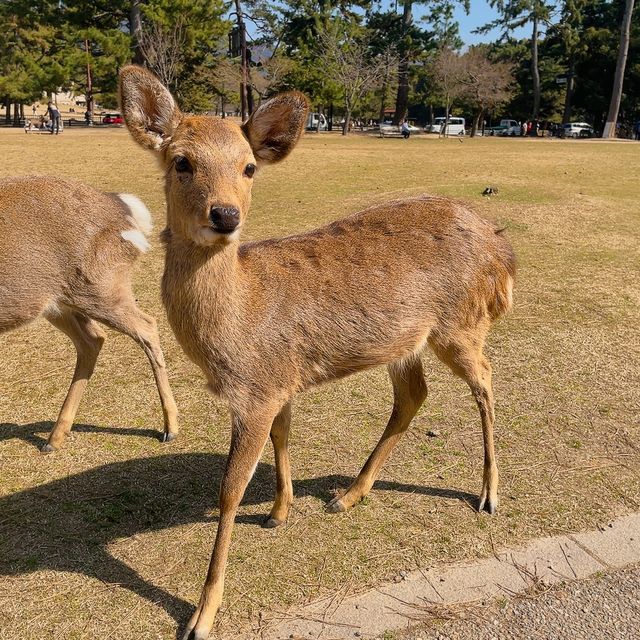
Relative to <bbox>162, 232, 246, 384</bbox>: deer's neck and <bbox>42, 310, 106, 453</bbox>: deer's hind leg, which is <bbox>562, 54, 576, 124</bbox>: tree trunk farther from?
<bbox>162, 232, 246, 384</bbox>: deer's neck

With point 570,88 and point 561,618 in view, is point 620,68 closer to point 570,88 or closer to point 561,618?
point 570,88

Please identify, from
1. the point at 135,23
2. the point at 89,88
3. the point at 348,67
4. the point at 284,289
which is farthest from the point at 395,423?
the point at 348,67

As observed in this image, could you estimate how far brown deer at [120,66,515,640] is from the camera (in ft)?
8.25

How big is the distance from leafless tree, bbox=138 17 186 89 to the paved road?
34.4 m

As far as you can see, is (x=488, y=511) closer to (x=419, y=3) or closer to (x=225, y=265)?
(x=225, y=265)

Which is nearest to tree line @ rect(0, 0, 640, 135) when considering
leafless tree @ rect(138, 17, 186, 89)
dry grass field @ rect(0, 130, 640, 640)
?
leafless tree @ rect(138, 17, 186, 89)

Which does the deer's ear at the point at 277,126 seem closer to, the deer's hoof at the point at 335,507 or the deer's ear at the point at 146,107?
the deer's ear at the point at 146,107

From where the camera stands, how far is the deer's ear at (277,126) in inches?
104

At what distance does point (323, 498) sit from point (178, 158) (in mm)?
1860

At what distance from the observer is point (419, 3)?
47.7 metres

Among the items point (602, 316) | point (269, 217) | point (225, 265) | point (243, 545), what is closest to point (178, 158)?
point (225, 265)

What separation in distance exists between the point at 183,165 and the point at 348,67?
4118 centimetres

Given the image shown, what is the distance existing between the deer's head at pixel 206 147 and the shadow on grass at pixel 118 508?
4.82 ft

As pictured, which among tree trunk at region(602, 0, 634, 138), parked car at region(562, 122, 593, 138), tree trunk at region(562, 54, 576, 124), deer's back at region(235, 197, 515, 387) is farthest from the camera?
tree trunk at region(562, 54, 576, 124)
